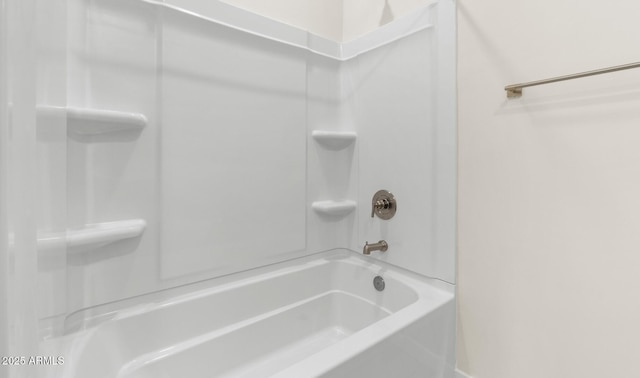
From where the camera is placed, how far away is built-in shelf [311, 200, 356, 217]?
1717 millimetres

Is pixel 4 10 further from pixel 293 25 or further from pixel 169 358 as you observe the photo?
pixel 293 25

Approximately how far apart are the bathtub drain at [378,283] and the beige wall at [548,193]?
0.39m

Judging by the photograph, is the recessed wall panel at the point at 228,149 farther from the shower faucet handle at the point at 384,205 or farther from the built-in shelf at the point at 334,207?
the shower faucet handle at the point at 384,205

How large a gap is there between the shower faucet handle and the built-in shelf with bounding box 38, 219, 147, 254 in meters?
1.08

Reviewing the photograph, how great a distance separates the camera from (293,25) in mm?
1686

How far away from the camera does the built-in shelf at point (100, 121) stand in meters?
1.01

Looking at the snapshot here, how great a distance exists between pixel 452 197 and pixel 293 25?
4.10ft

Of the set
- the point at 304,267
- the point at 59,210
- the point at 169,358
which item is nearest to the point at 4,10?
the point at 59,210

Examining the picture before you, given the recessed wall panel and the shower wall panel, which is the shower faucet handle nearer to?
the recessed wall panel

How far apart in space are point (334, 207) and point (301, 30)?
3.24 ft

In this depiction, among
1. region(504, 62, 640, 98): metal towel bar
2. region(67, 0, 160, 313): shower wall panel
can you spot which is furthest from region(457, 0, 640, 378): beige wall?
region(67, 0, 160, 313): shower wall panel

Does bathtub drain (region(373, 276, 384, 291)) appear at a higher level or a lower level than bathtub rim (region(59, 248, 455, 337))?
lower

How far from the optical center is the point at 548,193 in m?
1.06

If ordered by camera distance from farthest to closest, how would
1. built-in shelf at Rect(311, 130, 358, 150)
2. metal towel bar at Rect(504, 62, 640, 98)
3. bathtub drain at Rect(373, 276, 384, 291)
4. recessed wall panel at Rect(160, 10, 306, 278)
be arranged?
built-in shelf at Rect(311, 130, 358, 150)
bathtub drain at Rect(373, 276, 384, 291)
recessed wall panel at Rect(160, 10, 306, 278)
metal towel bar at Rect(504, 62, 640, 98)
